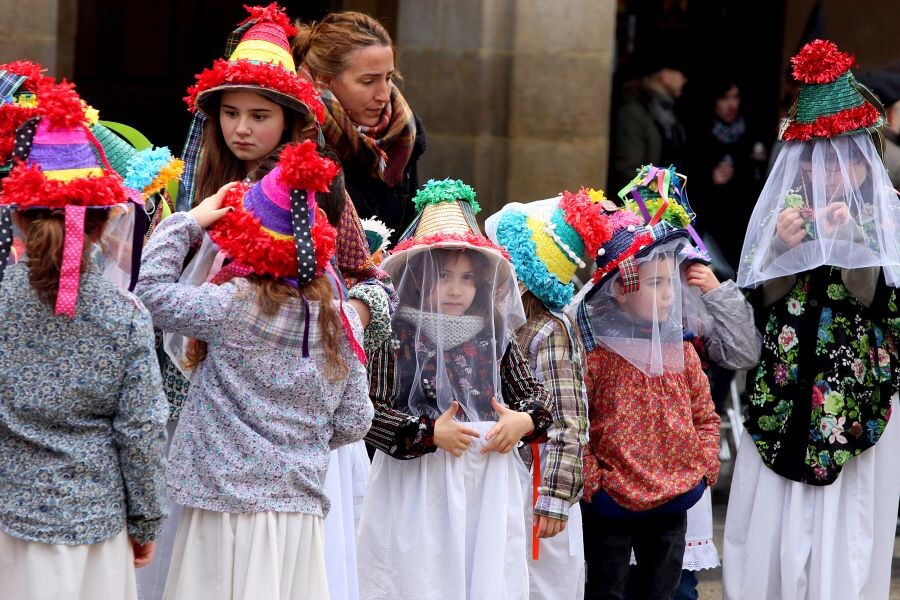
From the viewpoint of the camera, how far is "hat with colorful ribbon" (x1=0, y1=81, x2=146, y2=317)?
3.27m

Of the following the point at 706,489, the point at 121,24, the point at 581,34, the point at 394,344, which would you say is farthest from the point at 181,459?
the point at 121,24

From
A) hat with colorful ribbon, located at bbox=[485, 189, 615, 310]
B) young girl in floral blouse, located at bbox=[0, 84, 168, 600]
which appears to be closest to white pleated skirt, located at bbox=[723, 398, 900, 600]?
hat with colorful ribbon, located at bbox=[485, 189, 615, 310]

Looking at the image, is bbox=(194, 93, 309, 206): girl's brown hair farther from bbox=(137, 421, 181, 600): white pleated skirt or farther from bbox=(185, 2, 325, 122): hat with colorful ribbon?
bbox=(137, 421, 181, 600): white pleated skirt

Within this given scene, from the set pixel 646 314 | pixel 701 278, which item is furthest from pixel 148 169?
pixel 701 278

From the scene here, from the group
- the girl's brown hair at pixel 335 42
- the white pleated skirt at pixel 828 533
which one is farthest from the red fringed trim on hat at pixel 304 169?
the white pleated skirt at pixel 828 533

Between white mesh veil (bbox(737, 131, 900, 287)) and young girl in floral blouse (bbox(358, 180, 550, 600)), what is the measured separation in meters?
1.24

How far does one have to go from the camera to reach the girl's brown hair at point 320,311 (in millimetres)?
3623

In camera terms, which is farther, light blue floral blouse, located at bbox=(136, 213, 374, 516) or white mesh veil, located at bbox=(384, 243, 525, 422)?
white mesh veil, located at bbox=(384, 243, 525, 422)

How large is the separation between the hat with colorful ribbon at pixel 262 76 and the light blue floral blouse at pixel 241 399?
69 cm

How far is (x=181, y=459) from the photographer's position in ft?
12.1

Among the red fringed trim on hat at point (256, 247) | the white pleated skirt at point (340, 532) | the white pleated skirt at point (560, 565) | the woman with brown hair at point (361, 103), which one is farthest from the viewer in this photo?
the woman with brown hair at point (361, 103)

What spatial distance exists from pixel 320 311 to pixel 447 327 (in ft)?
2.61

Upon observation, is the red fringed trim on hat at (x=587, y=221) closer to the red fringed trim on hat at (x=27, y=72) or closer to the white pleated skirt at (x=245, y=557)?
the white pleated skirt at (x=245, y=557)

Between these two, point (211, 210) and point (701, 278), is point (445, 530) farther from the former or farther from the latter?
point (701, 278)
